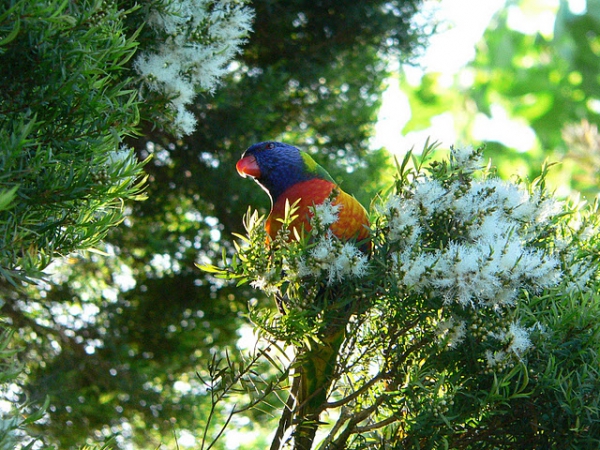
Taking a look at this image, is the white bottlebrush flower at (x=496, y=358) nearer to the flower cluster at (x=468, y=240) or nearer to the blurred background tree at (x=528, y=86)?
the flower cluster at (x=468, y=240)

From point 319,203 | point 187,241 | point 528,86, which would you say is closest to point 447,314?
point 319,203

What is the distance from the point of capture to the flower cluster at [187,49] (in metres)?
1.36

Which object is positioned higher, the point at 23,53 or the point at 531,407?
the point at 23,53

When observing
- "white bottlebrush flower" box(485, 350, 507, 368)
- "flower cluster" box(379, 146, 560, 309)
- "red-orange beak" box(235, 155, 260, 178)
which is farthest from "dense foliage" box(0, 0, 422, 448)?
"white bottlebrush flower" box(485, 350, 507, 368)

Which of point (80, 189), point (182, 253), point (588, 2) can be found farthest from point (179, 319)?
point (588, 2)

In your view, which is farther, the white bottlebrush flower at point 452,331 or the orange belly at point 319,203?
the orange belly at point 319,203

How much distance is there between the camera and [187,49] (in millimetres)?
1400

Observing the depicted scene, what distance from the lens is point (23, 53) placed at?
897 mm

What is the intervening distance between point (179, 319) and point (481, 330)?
139 centimetres

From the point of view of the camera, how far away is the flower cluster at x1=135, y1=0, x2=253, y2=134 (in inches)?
53.5

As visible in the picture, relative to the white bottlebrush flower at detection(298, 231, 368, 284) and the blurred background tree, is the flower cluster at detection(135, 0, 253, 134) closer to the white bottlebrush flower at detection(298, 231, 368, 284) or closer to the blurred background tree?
the white bottlebrush flower at detection(298, 231, 368, 284)

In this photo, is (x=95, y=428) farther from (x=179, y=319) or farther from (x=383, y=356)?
(x=383, y=356)

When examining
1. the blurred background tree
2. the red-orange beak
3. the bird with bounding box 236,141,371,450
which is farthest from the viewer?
the blurred background tree

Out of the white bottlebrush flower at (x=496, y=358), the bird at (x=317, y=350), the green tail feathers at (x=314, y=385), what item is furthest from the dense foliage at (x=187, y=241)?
the white bottlebrush flower at (x=496, y=358)
